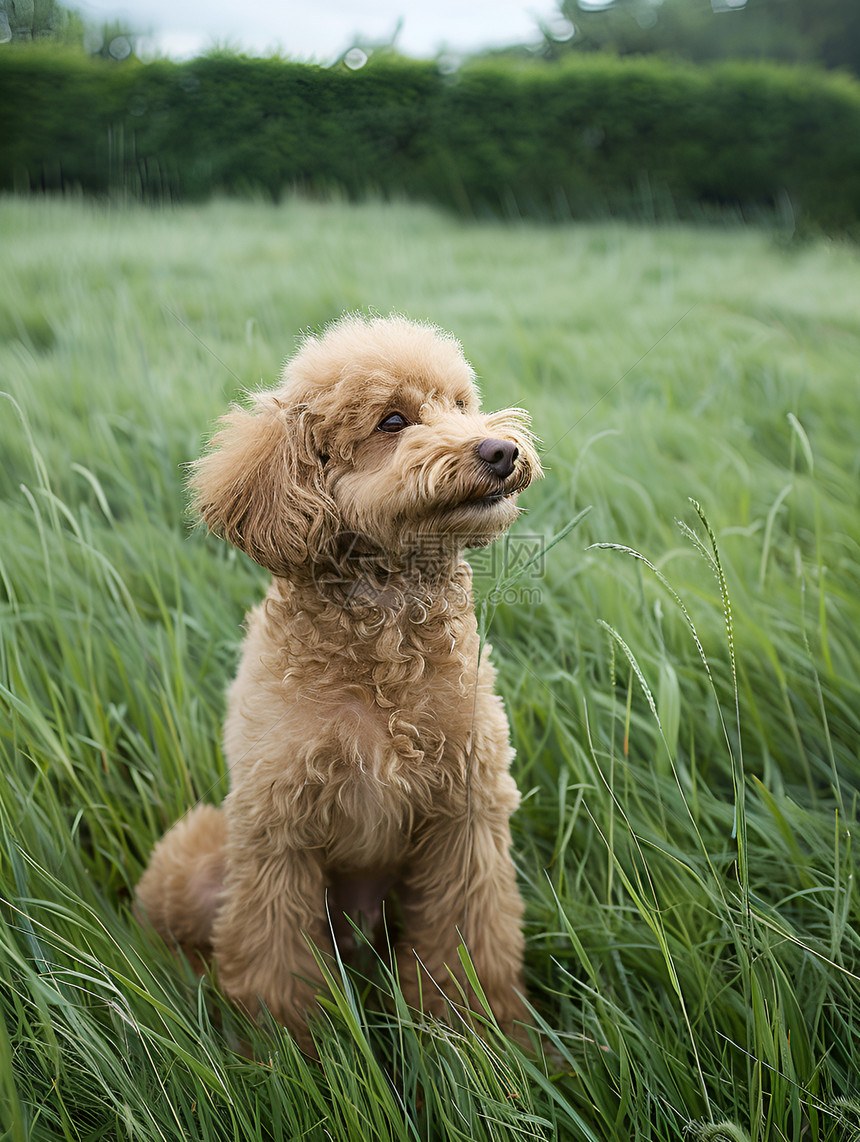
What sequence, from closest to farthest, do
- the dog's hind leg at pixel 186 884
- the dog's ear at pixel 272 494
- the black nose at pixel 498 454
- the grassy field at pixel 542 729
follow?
the grassy field at pixel 542 729 < the black nose at pixel 498 454 < the dog's ear at pixel 272 494 < the dog's hind leg at pixel 186 884

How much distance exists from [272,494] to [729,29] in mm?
14774

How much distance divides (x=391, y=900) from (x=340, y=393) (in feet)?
5.05

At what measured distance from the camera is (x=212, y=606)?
266 cm

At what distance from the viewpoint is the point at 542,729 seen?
94.0 inches

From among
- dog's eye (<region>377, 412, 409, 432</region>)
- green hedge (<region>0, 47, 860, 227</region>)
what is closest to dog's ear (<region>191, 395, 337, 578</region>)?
dog's eye (<region>377, 412, 409, 432</region>)

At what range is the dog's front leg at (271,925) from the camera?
1.80m

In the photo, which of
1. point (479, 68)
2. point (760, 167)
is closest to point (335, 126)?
point (479, 68)

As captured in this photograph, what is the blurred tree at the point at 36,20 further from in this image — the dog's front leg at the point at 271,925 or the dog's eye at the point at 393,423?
the dog's front leg at the point at 271,925

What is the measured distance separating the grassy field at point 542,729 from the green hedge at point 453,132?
0.65 metres

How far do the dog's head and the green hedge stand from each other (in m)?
1.49

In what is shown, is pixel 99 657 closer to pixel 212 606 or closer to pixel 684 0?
pixel 212 606

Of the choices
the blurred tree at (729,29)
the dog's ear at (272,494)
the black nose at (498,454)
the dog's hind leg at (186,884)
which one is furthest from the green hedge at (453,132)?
the dog's hind leg at (186,884)

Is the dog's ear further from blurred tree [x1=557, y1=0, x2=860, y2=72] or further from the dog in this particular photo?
blurred tree [x1=557, y1=0, x2=860, y2=72]

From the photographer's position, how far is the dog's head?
1.65 metres
